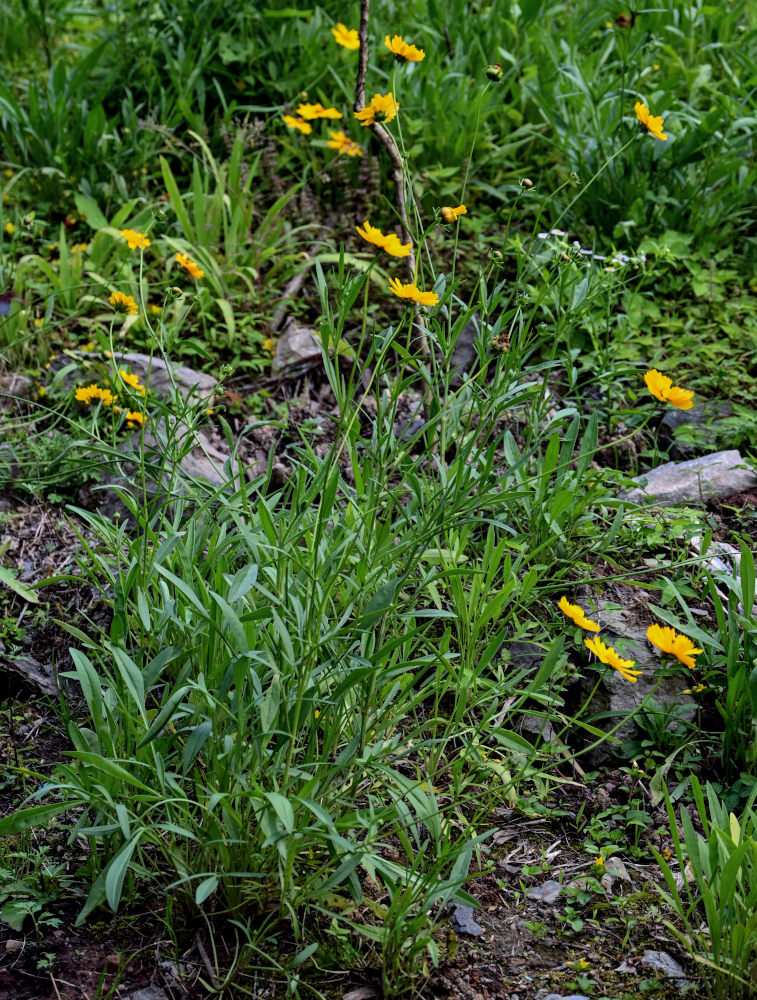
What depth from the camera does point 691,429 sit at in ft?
8.18

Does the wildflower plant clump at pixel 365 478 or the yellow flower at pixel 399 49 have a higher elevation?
the yellow flower at pixel 399 49

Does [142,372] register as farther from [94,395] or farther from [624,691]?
[624,691]

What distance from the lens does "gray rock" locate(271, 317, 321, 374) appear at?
9.19 feet

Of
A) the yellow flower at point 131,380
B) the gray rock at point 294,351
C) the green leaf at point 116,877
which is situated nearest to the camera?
the green leaf at point 116,877

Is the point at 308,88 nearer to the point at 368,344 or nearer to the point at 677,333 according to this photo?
the point at 368,344

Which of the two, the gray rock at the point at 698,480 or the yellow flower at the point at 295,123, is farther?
the yellow flower at the point at 295,123

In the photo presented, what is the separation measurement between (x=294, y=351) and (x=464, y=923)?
177cm

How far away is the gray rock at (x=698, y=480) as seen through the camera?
7.52ft

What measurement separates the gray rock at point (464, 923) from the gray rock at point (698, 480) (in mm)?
1103

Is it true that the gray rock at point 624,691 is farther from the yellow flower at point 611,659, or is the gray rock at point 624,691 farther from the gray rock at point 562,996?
the gray rock at point 562,996

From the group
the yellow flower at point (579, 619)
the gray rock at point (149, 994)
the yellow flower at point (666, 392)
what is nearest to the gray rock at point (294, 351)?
the yellow flower at point (666, 392)

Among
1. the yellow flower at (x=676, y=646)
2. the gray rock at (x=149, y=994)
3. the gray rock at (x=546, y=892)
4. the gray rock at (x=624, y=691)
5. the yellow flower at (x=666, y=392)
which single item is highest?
the yellow flower at (x=666, y=392)

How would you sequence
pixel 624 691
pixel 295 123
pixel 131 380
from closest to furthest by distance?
pixel 624 691
pixel 131 380
pixel 295 123

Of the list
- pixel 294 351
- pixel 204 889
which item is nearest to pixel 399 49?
pixel 294 351
